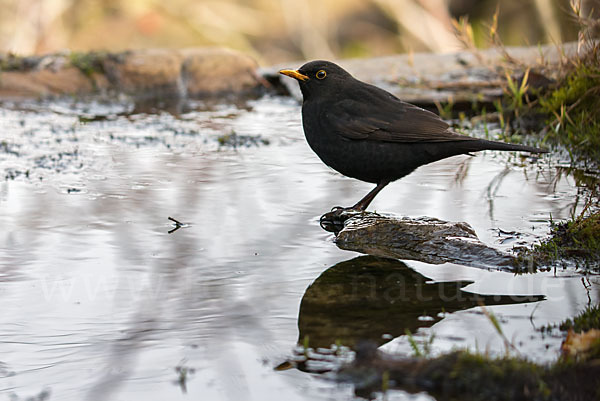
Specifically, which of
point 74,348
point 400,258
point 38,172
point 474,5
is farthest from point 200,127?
point 474,5

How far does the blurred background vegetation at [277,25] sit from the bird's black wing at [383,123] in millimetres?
8617

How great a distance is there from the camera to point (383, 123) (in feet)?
14.3

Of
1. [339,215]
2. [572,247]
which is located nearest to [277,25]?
[339,215]

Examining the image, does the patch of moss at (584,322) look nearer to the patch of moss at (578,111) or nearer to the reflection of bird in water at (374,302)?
the reflection of bird in water at (374,302)

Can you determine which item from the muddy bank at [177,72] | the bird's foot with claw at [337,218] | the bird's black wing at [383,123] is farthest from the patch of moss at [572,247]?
the muddy bank at [177,72]

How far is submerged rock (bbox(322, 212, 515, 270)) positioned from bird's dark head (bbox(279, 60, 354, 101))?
0.95 metres

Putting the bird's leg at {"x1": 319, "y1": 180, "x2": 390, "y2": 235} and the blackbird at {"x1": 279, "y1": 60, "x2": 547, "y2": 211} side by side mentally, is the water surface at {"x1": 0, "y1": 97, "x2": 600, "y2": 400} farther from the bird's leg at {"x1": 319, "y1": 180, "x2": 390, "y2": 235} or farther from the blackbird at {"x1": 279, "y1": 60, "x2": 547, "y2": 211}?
the blackbird at {"x1": 279, "y1": 60, "x2": 547, "y2": 211}

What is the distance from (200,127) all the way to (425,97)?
2129mm

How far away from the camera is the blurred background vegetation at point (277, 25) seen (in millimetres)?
Answer: 13445

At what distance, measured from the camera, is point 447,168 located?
5406mm

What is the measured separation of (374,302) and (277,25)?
507 inches

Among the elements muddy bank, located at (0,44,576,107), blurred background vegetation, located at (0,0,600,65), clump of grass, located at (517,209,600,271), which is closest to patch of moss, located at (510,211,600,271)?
clump of grass, located at (517,209,600,271)

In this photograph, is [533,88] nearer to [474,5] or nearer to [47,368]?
[47,368]

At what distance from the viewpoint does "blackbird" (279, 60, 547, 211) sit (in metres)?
4.28
